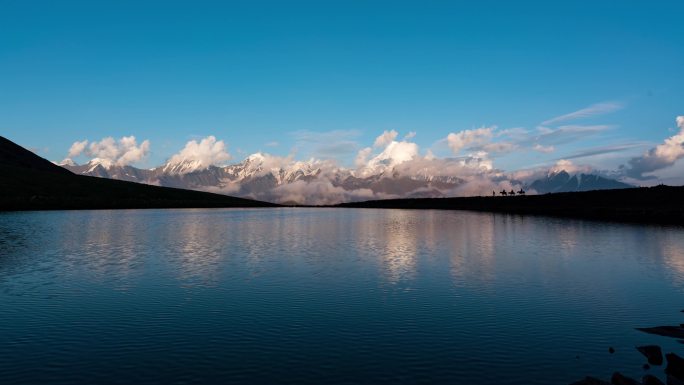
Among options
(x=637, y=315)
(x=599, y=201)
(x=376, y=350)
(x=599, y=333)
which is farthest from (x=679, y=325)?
(x=599, y=201)

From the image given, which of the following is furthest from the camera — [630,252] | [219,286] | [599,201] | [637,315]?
[599,201]

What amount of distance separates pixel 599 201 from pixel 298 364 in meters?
206

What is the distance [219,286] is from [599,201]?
195 meters

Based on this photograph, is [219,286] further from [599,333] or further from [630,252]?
[630,252]

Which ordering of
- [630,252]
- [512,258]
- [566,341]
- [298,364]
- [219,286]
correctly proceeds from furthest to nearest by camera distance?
[630,252], [512,258], [219,286], [566,341], [298,364]

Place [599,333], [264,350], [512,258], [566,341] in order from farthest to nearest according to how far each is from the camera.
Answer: [512,258] → [599,333] → [566,341] → [264,350]

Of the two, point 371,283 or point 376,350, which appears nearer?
point 376,350

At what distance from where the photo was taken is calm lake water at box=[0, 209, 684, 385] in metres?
21.1

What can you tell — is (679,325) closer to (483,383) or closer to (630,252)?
(483,383)

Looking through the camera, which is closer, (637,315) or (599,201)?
(637,315)

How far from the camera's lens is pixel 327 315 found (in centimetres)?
3056

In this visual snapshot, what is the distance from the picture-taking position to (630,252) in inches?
2516

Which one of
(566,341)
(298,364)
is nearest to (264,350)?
(298,364)

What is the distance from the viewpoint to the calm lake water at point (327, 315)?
2108cm
